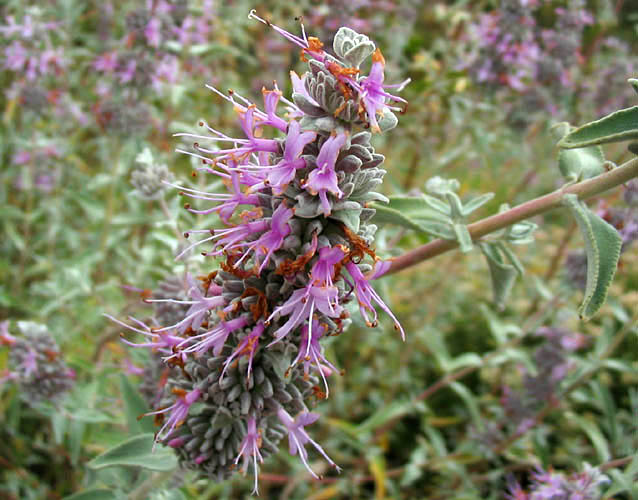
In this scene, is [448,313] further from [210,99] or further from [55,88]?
[55,88]

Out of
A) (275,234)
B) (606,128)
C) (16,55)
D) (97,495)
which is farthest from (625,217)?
(16,55)

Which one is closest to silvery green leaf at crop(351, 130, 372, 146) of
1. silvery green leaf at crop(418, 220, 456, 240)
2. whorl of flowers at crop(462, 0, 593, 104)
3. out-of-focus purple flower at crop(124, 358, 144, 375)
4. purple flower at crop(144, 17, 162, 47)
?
silvery green leaf at crop(418, 220, 456, 240)

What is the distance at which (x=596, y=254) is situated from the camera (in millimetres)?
1194

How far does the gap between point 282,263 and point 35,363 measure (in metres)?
1.41

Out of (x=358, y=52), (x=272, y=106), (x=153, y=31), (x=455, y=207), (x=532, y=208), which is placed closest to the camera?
(x=358, y=52)

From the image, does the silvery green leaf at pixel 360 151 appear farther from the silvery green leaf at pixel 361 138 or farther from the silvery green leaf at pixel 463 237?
the silvery green leaf at pixel 463 237

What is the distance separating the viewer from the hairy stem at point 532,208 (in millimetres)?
1271

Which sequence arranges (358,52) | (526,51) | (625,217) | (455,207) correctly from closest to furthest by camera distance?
1. (358,52)
2. (455,207)
3. (625,217)
4. (526,51)

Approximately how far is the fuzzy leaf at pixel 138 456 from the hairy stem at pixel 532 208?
846mm

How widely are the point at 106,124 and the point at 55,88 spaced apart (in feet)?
2.97

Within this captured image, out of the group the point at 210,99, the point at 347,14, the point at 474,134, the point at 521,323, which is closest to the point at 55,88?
the point at 210,99

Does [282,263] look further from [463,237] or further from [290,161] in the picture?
[463,237]

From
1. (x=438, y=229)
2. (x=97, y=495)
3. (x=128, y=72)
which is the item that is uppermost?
(x=128, y=72)

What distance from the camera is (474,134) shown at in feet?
12.0
